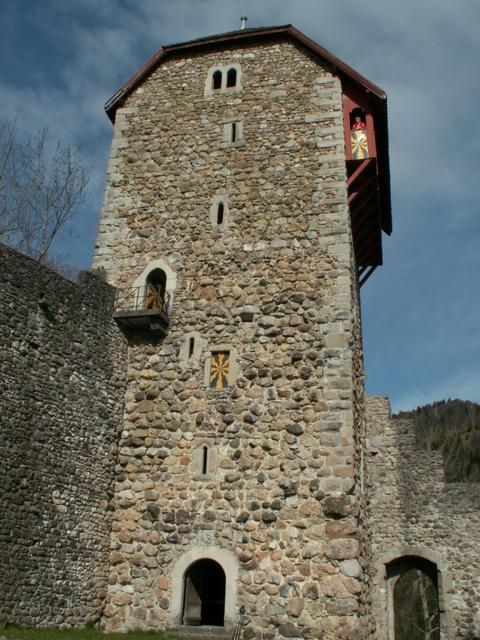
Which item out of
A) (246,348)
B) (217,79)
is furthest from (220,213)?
(217,79)

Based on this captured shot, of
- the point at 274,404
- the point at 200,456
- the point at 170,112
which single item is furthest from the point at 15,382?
the point at 170,112

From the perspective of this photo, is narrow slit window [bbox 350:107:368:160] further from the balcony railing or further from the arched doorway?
the arched doorway

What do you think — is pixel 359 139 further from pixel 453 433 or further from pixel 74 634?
pixel 453 433

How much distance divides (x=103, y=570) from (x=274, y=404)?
3980 mm

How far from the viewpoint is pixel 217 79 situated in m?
15.6

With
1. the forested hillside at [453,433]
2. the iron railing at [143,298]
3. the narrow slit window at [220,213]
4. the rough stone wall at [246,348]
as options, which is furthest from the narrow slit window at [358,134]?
the forested hillside at [453,433]

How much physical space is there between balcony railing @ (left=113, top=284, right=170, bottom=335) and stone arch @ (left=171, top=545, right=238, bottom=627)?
406 centimetres

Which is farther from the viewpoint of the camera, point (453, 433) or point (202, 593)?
point (453, 433)

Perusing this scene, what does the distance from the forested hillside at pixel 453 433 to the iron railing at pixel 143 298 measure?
77.1 feet

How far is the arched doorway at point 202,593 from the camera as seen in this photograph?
37.7 feet

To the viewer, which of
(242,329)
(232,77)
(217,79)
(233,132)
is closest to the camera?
(242,329)

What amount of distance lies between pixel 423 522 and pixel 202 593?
9.00 metres

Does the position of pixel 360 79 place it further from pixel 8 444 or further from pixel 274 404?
pixel 8 444

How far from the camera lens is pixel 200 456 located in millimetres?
12070
